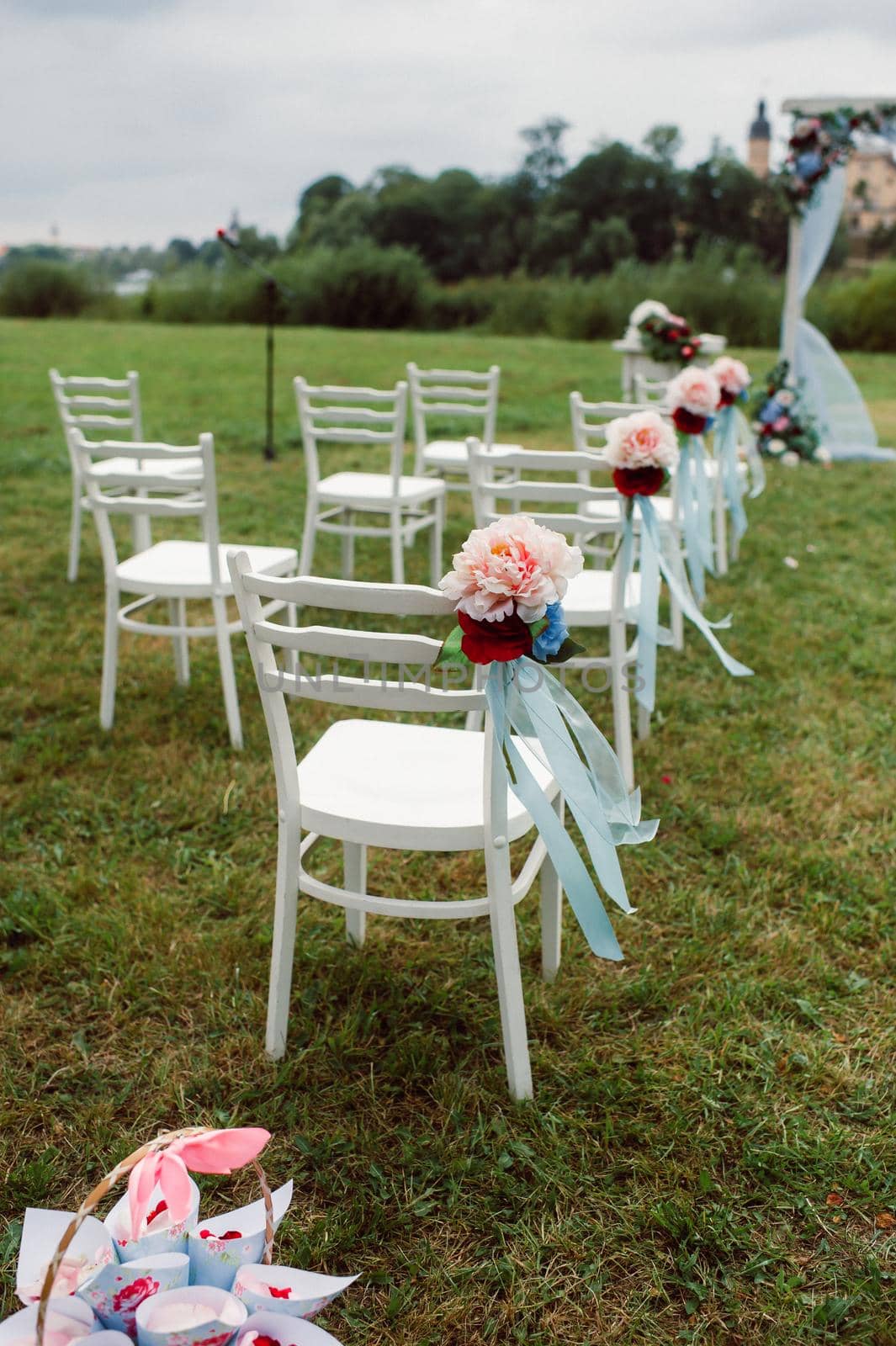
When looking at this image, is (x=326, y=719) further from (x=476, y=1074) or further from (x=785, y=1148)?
(x=785, y=1148)

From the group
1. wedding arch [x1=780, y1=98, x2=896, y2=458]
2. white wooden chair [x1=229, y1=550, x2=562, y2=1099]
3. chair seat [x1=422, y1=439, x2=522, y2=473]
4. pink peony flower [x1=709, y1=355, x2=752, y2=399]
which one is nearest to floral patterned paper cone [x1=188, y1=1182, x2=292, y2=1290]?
white wooden chair [x1=229, y1=550, x2=562, y2=1099]

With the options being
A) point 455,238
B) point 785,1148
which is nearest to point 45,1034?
point 785,1148

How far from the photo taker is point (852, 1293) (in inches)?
65.5

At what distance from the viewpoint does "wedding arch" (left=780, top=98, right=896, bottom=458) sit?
296 inches

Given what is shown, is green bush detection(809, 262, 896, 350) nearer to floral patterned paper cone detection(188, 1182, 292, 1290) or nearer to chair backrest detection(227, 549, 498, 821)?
chair backrest detection(227, 549, 498, 821)

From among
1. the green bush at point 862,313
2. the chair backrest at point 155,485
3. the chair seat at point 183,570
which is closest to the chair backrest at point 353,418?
the chair seat at point 183,570

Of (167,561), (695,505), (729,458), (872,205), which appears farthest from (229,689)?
→ (872,205)

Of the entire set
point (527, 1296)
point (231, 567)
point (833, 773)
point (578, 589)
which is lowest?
point (527, 1296)

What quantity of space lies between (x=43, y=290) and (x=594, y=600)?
19355 millimetres

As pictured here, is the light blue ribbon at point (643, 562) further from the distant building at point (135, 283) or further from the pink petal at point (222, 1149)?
the distant building at point (135, 283)

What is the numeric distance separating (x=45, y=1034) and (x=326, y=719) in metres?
1.60

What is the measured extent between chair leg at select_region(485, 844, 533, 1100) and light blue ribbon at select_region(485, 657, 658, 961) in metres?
0.10

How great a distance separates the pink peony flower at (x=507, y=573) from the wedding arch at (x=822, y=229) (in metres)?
6.85

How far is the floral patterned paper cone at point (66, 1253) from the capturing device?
1171 mm
